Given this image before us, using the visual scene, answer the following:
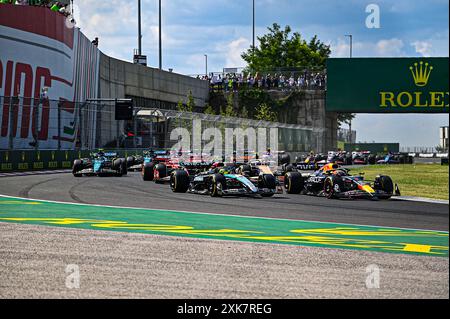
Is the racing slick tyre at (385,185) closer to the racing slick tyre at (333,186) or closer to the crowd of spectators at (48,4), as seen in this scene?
the racing slick tyre at (333,186)

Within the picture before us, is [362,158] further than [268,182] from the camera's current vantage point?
Yes

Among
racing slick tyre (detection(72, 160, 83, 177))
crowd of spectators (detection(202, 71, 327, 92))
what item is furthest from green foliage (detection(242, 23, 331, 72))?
racing slick tyre (detection(72, 160, 83, 177))

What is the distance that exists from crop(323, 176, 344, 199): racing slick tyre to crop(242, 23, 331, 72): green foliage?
55.4 metres

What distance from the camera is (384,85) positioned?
96.8ft

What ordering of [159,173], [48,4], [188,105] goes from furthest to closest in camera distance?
[188,105] < [48,4] < [159,173]

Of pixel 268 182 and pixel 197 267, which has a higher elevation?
pixel 268 182

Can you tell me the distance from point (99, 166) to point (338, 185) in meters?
10.3

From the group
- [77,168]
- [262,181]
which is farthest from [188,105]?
[262,181]

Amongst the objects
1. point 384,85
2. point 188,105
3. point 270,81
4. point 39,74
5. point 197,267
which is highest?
point 270,81

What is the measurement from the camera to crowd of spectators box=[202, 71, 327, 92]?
53.9 meters

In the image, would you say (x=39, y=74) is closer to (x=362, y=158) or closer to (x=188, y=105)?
(x=188, y=105)

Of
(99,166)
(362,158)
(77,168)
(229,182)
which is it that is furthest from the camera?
(362,158)

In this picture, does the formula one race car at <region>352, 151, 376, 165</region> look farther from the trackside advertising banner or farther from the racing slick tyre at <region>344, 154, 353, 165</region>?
the trackside advertising banner
